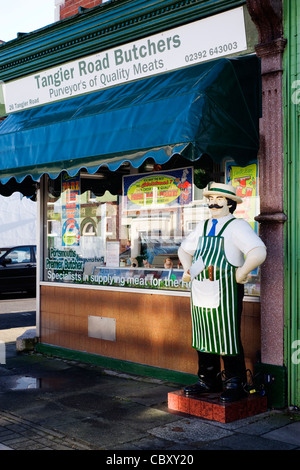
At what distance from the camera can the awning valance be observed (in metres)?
5.25

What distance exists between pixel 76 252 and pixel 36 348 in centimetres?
164

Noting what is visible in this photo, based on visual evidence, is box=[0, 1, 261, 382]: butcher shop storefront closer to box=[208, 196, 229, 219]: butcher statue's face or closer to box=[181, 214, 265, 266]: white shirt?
box=[208, 196, 229, 219]: butcher statue's face

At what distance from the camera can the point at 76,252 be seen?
822cm

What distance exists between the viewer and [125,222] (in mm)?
7695

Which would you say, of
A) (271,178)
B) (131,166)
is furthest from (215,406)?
(131,166)

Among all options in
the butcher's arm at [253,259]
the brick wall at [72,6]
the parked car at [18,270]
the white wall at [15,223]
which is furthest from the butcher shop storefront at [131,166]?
the white wall at [15,223]

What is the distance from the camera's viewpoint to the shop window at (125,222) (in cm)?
693

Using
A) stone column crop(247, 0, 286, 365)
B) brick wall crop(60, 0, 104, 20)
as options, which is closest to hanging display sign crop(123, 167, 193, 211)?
stone column crop(247, 0, 286, 365)

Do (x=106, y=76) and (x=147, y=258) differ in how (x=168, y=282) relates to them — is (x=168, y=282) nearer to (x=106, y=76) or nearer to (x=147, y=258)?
(x=147, y=258)

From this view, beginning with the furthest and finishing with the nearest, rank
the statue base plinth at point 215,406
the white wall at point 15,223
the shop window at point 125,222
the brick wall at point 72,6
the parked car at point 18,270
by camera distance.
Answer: the white wall at point 15,223 < the parked car at point 18,270 < the brick wall at point 72,6 < the shop window at point 125,222 < the statue base plinth at point 215,406

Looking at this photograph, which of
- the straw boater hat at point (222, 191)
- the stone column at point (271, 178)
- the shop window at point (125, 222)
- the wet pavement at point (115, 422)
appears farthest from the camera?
the shop window at point (125, 222)

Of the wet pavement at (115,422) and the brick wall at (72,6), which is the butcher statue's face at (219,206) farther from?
the brick wall at (72,6)

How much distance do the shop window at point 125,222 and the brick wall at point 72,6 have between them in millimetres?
2506
